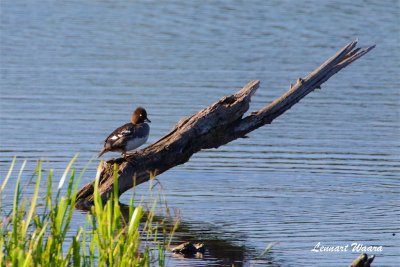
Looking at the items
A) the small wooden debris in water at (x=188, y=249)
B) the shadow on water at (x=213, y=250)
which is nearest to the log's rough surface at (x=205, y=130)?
the shadow on water at (x=213, y=250)

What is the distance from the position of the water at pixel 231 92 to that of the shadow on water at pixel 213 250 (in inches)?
1.0

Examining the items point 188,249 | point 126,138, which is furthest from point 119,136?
point 188,249

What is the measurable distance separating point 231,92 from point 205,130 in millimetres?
6548

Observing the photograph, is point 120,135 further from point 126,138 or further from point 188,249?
point 188,249

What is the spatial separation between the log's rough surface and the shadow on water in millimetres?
651

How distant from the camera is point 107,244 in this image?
7410 millimetres

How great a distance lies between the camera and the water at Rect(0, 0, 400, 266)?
445 inches

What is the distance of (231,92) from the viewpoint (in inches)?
697

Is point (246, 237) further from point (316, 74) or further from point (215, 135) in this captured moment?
point (316, 74)

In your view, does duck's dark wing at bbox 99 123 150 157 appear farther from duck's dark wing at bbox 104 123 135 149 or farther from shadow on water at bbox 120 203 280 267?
shadow on water at bbox 120 203 280 267

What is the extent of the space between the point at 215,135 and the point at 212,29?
12.9 meters

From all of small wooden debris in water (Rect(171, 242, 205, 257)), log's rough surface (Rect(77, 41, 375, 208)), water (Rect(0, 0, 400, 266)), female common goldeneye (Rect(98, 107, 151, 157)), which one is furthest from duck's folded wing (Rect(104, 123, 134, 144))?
small wooden debris in water (Rect(171, 242, 205, 257))

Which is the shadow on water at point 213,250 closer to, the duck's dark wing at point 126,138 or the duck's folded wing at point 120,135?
the duck's dark wing at point 126,138

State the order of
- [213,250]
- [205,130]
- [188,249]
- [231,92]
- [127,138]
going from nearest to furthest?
[188,249], [213,250], [205,130], [127,138], [231,92]
